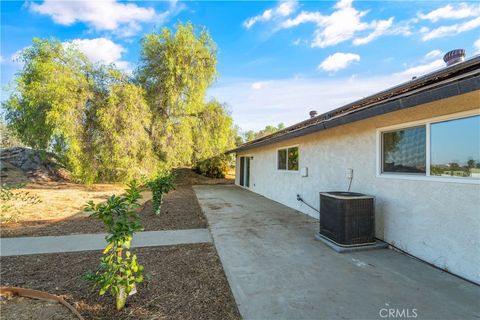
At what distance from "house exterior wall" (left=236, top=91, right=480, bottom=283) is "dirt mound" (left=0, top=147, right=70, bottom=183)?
17.1 m

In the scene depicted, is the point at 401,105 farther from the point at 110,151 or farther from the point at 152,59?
the point at 152,59

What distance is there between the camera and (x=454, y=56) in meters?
4.14

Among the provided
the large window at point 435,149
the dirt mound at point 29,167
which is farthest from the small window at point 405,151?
the dirt mound at point 29,167

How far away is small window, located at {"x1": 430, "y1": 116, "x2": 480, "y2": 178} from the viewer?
A: 3.16 metres

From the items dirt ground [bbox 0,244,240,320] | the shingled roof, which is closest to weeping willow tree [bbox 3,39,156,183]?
dirt ground [bbox 0,244,240,320]

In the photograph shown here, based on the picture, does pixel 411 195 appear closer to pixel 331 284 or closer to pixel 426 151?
pixel 426 151

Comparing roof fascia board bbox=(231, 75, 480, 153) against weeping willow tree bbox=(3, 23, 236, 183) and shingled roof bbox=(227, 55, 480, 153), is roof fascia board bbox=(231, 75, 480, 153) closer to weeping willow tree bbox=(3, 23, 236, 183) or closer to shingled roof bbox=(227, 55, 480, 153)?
shingled roof bbox=(227, 55, 480, 153)

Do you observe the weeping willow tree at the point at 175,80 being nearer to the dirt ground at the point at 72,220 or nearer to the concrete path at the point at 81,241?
the dirt ground at the point at 72,220

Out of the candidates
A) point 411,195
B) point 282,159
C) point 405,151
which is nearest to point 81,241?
point 411,195

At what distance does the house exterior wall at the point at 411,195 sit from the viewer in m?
3.09

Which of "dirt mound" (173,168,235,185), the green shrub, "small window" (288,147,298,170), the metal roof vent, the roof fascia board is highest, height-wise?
the metal roof vent

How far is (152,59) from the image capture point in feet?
43.7

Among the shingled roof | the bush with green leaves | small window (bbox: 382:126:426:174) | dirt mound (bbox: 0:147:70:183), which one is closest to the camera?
the shingled roof

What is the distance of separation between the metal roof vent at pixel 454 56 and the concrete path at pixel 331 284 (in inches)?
131
